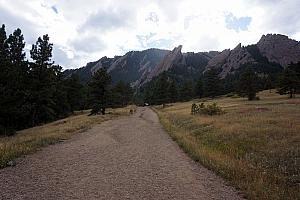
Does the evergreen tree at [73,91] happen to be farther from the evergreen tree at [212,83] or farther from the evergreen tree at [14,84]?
the evergreen tree at [212,83]

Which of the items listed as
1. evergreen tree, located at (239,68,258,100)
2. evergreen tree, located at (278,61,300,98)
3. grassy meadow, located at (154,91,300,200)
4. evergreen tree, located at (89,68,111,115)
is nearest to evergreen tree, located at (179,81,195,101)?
evergreen tree, located at (239,68,258,100)

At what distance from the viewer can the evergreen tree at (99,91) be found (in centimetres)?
6912

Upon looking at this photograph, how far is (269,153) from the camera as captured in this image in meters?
15.8

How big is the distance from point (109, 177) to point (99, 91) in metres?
58.9

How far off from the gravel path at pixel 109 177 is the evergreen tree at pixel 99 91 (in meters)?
50.6

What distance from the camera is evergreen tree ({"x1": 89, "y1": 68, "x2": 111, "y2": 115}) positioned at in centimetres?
6912

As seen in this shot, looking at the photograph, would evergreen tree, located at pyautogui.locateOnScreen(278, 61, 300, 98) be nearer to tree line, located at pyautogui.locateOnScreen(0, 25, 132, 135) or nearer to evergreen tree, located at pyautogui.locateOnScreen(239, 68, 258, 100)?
evergreen tree, located at pyautogui.locateOnScreen(239, 68, 258, 100)

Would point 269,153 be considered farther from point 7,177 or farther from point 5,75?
point 5,75

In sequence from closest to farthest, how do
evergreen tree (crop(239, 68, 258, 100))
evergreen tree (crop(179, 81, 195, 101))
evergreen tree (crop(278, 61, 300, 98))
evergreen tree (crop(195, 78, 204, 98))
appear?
1. evergreen tree (crop(278, 61, 300, 98))
2. evergreen tree (crop(239, 68, 258, 100))
3. evergreen tree (crop(195, 78, 204, 98))
4. evergreen tree (crop(179, 81, 195, 101))

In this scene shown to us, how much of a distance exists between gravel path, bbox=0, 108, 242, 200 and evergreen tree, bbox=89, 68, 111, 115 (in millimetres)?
50590

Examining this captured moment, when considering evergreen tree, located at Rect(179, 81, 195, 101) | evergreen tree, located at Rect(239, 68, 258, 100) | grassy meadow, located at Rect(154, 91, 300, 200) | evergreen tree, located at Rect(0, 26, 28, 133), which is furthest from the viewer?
evergreen tree, located at Rect(179, 81, 195, 101)

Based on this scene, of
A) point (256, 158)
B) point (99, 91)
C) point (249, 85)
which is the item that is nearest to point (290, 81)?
point (249, 85)

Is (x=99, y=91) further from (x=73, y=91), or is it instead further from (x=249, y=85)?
(x=249, y=85)

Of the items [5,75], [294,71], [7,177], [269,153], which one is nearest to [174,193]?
[7,177]
